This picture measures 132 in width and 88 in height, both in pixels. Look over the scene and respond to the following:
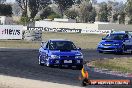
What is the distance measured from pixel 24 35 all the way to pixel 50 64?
32.6 m

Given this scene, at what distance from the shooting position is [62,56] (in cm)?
2255

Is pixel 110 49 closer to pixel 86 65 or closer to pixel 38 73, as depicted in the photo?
pixel 86 65

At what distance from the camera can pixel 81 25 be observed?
338ft

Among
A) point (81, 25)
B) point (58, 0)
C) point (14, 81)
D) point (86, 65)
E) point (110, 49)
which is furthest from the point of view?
point (58, 0)

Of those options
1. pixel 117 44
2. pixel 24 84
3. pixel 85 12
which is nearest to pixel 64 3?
pixel 85 12

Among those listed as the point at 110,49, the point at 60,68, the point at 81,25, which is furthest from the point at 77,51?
the point at 81,25

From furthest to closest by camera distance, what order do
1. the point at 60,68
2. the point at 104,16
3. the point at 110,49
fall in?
the point at 104,16, the point at 110,49, the point at 60,68

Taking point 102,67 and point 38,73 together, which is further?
point 102,67

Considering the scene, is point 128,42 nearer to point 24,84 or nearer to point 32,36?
point 24,84

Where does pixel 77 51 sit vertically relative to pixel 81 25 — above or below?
above

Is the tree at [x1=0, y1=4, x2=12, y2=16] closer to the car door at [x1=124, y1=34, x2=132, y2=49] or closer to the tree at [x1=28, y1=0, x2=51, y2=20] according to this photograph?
the tree at [x1=28, y1=0, x2=51, y2=20]

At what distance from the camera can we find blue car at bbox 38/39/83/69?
22516 millimetres

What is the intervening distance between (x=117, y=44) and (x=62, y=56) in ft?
39.4

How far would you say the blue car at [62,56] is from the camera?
73.9ft
